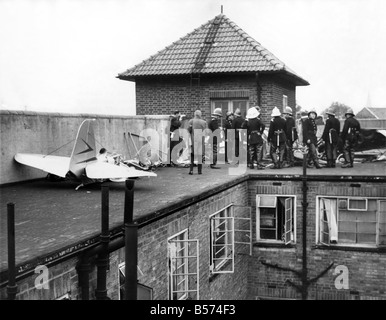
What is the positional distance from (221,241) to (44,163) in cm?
484

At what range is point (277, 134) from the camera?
1589cm

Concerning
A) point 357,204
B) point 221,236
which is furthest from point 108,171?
point 357,204

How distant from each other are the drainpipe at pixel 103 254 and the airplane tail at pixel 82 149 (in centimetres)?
462

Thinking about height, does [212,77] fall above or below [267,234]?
above

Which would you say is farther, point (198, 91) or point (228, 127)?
point (198, 91)

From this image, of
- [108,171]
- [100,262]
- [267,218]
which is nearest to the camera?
[100,262]

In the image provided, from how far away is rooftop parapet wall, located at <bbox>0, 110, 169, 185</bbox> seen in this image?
1075 centimetres

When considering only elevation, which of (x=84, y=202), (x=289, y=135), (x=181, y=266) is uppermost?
(x=289, y=135)

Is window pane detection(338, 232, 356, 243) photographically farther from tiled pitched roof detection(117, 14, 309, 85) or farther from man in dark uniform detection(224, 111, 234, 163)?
tiled pitched roof detection(117, 14, 309, 85)

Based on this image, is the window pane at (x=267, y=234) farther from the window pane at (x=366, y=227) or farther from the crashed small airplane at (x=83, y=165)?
the crashed small airplane at (x=83, y=165)

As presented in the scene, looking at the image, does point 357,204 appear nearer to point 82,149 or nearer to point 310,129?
point 310,129

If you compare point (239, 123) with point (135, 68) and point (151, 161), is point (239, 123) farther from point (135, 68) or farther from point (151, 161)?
point (135, 68)
